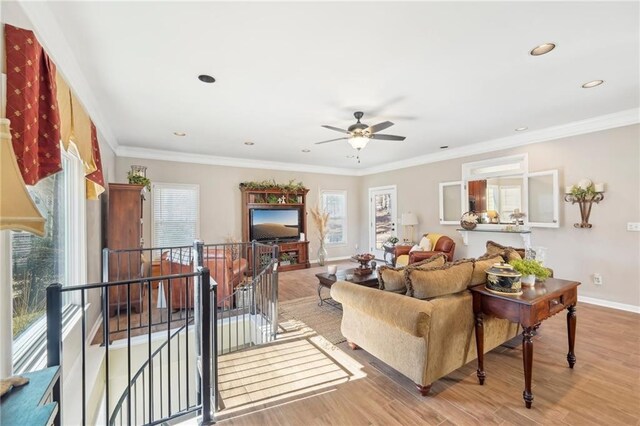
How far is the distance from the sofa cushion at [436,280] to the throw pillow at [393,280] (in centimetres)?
15

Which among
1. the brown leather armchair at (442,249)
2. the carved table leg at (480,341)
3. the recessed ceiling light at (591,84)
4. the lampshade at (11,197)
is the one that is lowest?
the carved table leg at (480,341)

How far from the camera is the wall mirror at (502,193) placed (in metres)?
4.62

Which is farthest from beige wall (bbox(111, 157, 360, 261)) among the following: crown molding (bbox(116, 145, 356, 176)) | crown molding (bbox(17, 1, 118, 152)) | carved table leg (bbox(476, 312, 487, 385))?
carved table leg (bbox(476, 312, 487, 385))

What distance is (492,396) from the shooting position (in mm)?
2133

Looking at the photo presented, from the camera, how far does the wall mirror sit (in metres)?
4.62

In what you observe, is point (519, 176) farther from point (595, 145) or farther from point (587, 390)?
point (587, 390)

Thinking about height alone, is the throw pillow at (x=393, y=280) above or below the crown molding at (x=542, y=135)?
below

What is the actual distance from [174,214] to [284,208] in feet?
8.15

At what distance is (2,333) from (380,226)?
7.36 meters

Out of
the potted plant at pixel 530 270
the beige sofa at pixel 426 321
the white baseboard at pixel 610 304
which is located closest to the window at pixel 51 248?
the beige sofa at pixel 426 321

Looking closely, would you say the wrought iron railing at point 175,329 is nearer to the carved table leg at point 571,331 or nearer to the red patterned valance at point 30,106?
the red patterned valance at point 30,106

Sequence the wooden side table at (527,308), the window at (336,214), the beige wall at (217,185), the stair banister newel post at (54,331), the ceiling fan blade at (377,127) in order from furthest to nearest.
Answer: the window at (336,214) → the beige wall at (217,185) → the ceiling fan blade at (377,127) → the wooden side table at (527,308) → the stair banister newel post at (54,331)

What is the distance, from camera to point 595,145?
411 cm

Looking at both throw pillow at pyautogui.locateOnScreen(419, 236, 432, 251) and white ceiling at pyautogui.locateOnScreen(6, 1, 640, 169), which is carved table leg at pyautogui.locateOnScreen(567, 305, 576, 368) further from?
throw pillow at pyautogui.locateOnScreen(419, 236, 432, 251)
